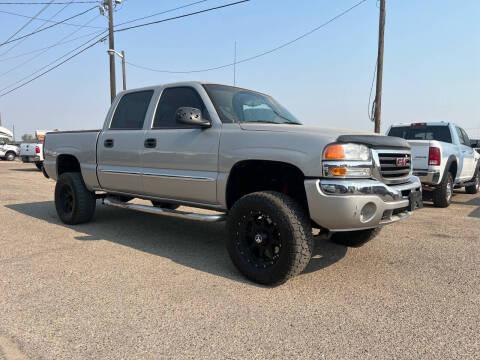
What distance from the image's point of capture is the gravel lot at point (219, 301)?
2312 millimetres

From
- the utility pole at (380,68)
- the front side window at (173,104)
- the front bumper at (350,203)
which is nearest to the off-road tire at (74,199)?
the front side window at (173,104)

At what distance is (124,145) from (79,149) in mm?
1155

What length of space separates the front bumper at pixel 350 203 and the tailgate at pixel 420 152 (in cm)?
443

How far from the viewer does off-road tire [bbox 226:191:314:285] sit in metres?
3.11

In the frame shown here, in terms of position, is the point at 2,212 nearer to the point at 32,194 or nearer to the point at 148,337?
the point at 32,194

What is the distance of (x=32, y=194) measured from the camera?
9.26 m

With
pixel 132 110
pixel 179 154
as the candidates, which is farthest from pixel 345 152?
pixel 132 110

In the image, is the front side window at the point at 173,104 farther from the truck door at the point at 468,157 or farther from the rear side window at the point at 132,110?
the truck door at the point at 468,157

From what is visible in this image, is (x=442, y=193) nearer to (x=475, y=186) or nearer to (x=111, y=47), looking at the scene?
(x=475, y=186)

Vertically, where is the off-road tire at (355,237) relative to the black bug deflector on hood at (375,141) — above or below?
below

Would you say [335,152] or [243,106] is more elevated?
[243,106]

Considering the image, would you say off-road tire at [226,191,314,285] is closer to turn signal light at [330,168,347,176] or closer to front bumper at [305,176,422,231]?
front bumper at [305,176,422,231]

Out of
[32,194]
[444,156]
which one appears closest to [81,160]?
[32,194]

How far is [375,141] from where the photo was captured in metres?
3.27
